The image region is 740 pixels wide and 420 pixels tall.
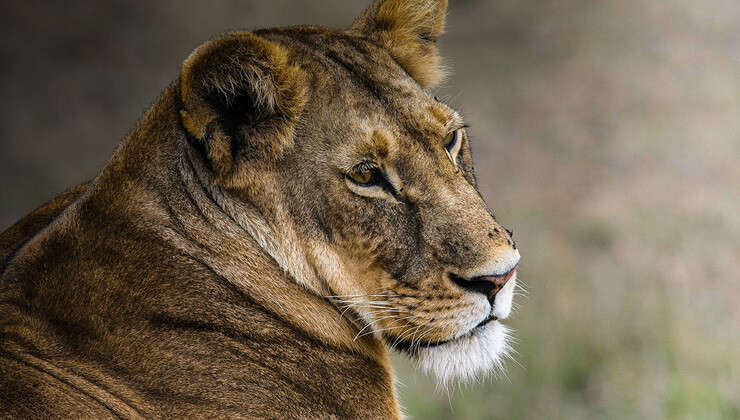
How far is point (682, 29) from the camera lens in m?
8.12

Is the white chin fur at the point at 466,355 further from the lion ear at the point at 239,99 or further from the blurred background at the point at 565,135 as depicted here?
the blurred background at the point at 565,135

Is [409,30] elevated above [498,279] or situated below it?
above

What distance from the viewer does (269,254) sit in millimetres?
2738

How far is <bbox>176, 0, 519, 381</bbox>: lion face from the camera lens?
2711mm

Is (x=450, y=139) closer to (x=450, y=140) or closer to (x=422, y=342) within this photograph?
(x=450, y=140)

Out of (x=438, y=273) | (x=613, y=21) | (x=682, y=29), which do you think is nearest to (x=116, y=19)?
(x=613, y=21)

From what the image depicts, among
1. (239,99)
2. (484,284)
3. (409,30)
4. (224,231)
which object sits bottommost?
(484,284)

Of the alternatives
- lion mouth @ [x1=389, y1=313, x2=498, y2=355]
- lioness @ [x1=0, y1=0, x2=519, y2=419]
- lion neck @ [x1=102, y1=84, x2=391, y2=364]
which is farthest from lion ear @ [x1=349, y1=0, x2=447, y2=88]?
lion mouth @ [x1=389, y1=313, x2=498, y2=355]

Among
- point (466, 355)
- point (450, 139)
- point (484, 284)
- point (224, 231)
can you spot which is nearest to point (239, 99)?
point (224, 231)

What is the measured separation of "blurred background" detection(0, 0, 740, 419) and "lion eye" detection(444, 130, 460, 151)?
3091 mm

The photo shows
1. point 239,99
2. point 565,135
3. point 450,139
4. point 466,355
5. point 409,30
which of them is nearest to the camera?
point 239,99

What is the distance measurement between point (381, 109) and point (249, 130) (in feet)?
1.42

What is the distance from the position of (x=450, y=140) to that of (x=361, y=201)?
1.51 ft

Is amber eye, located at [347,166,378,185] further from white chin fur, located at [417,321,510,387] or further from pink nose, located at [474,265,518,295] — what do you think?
white chin fur, located at [417,321,510,387]
